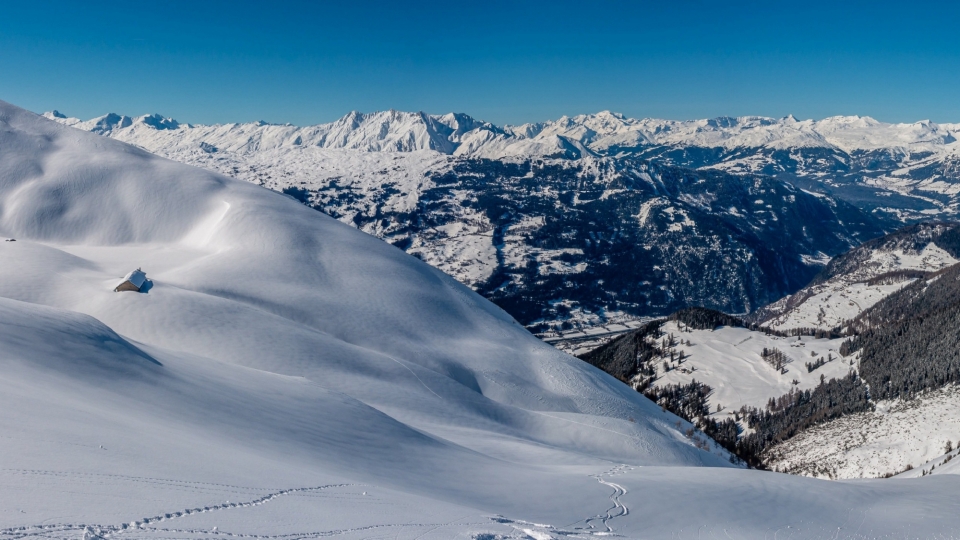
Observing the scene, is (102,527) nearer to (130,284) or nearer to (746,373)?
(130,284)

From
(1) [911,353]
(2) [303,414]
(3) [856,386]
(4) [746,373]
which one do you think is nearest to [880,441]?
(3) [856,386]

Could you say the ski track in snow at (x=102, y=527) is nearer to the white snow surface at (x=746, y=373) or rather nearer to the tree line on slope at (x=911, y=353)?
the tree line on slope at (x=911, y=353)

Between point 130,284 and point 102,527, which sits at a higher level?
point 130,284

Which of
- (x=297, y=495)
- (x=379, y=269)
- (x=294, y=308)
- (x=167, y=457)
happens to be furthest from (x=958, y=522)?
(x=379, y=269)

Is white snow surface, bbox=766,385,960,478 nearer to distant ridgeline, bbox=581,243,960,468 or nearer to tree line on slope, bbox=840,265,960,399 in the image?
distant ridgeline, bbox=581,243,960,468

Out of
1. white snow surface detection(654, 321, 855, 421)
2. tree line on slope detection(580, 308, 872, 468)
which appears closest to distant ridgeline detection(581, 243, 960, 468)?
A: tree line on slope detection(580, 308, 872, 468)

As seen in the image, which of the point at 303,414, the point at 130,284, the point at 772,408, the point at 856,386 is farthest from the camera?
the point at 772,408

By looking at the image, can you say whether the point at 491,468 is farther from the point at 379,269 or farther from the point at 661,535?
the point at 379,269

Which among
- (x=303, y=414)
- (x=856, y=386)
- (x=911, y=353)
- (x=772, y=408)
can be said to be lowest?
(x=772, y=408)

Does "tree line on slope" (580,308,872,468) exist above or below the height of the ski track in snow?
below
